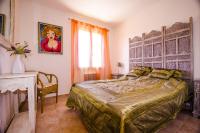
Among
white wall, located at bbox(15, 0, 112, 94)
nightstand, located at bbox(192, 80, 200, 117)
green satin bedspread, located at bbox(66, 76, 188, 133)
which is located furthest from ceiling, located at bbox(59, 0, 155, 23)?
green satin bedspread, located at bbox(66, 76, 188, 133)

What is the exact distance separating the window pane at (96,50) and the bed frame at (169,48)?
4.60 feet

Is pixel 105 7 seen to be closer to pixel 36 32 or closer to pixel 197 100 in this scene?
pixel 36 32

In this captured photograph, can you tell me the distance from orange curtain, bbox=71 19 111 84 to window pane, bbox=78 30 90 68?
0.14 m

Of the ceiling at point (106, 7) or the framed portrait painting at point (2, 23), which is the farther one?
→ the ceiling at point (106, 7)

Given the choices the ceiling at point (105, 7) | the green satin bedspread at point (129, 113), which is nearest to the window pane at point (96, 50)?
the ceiling at point (105, 7)

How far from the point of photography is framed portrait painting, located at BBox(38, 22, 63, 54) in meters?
3.12

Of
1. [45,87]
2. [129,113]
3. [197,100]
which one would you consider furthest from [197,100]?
[45,87]

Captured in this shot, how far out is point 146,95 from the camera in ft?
4.97

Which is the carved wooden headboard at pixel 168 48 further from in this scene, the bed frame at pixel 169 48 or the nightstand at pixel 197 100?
the nightstand at pixel 197 100

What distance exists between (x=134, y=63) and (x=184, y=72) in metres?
1.50

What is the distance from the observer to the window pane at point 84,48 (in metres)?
3.78

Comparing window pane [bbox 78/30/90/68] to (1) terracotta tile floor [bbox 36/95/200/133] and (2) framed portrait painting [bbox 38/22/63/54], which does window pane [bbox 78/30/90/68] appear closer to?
(2) framed portrait painting [bbox 38/22/63/54]

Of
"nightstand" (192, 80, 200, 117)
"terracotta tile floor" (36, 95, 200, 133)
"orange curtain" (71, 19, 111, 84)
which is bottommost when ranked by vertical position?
"terracotta tile floor" (36, 95, 200, 133)

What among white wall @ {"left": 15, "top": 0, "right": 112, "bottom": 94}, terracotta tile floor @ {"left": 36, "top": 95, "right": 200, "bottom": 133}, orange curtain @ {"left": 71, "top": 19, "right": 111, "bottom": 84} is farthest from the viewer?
orange curtain @ {"left": 71, "top": 19, "right": 111, "bottom": 84}
